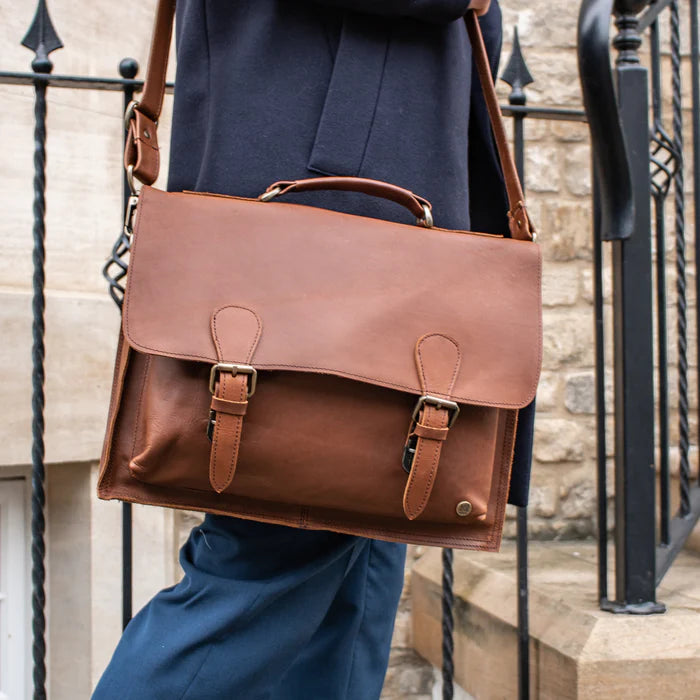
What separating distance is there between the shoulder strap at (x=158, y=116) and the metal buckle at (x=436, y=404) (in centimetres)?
34

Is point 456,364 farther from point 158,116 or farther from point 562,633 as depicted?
point 562,633

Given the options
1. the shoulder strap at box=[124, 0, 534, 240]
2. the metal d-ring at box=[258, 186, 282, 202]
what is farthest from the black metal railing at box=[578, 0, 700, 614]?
the metal d-ring at box=[258, 186, 282, 202]

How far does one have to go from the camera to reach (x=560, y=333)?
2.85 m

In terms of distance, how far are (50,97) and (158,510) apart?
4.01ft

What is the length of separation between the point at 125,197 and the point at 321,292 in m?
0.66

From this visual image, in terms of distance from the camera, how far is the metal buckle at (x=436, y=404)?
1.06 m

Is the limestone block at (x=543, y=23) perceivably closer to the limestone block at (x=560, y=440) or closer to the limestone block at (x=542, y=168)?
the limestone block at (x=542, y=168)

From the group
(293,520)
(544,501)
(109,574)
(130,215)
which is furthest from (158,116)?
(544,501)

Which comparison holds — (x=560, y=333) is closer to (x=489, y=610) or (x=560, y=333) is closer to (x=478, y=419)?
(x=489, y=610)

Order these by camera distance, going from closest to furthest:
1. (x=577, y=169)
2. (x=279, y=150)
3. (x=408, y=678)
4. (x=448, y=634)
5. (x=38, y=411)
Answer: (x=279, y=150)
(x=38, y=411)
(x=448, y=634)
(x=408, y=678)
(x=577, y=169)

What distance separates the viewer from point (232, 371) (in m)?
1.00

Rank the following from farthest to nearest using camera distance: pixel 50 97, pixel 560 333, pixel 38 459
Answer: pixel 560 333
pixel 50 97
pixel 38 459

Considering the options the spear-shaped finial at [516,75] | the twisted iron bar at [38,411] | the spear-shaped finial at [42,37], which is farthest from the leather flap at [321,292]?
the spear-shaped finial at [516,75]

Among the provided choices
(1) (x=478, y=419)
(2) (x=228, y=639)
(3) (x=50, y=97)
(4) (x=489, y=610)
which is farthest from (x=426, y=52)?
(3) (x=50, y=97)
